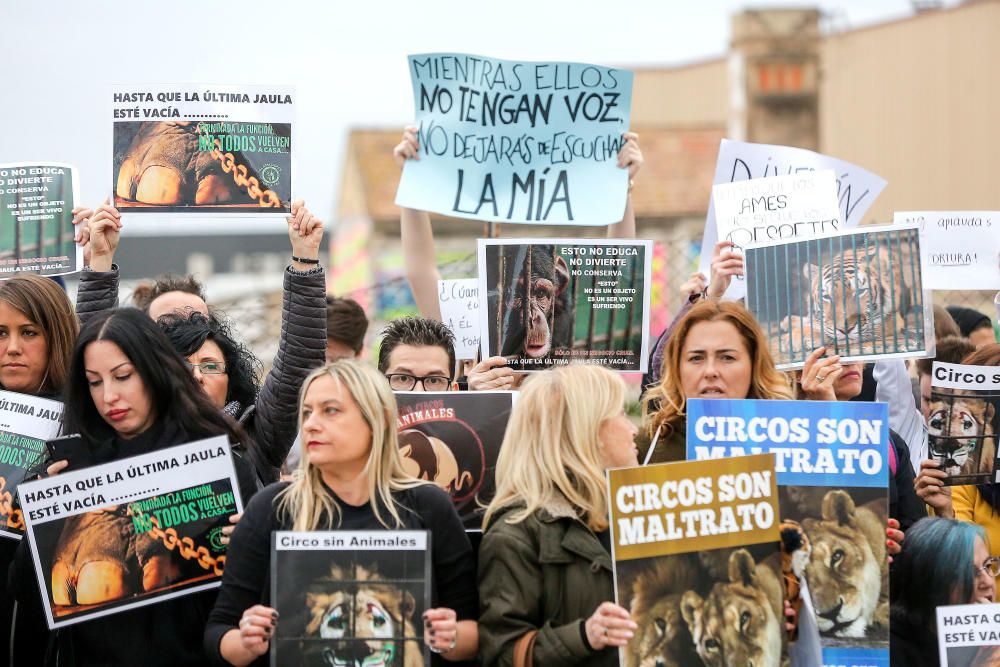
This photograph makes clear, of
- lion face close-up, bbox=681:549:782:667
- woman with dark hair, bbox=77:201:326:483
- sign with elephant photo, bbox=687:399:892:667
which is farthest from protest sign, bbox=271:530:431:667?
woman with dark hair, bbox=77:201:326:483

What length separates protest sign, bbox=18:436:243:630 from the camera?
4453 mm

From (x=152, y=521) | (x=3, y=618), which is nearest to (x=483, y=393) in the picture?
(x=152, y=521)

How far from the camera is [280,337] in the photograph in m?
5.17

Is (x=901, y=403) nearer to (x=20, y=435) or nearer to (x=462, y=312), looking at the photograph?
(x=462, y=312)

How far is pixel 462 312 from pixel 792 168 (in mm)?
1612

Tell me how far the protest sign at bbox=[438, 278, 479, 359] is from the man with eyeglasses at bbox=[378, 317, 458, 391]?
777mm

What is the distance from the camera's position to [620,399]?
14.5ft

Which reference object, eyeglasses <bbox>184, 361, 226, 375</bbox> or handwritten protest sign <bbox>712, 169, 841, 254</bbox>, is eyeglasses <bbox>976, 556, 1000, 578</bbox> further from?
eyeglasses <bbox>184, 361, 226, 375</bbox>

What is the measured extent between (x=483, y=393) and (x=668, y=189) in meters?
22.8

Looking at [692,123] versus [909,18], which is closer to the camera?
[909,18]

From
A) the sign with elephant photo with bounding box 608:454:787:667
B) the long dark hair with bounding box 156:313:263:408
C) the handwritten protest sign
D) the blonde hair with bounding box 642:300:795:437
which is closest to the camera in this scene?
the sign with elephant photo with bounding box 608:454:787:667

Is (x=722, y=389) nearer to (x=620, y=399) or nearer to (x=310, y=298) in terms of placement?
(x=620, y=399)

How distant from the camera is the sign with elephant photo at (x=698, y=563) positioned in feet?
13.3

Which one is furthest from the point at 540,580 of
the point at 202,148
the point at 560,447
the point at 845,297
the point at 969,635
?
the point at 202,148
